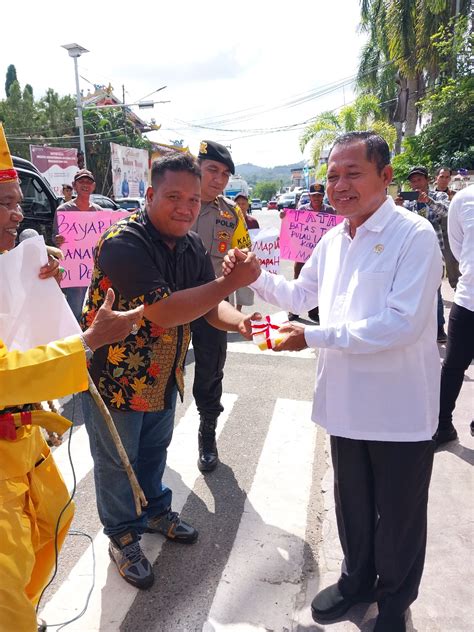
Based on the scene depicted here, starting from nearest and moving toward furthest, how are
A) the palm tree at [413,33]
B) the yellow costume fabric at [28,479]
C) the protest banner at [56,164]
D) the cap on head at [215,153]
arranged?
the yellow costume fabric at [28,479] → the cap on head at [215,153] → the palm tree at [413,33] → the protest banner at [56,164]

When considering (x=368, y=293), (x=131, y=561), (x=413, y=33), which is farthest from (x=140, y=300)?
(x=413, y=33)

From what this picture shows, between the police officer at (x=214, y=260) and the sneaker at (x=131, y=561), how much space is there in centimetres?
106

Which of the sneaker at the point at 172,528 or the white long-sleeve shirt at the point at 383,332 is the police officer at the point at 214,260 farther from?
the white long-sleeve shirt at the point at 383,332

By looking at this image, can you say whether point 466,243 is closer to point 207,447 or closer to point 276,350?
point 276,350

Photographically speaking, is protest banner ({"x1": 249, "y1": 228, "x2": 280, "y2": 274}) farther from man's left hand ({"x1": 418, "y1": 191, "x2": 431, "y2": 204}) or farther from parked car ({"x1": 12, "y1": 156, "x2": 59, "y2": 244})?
parked car ({"x1": 12, "y1": 156, "x2": 59, "y2": 244})

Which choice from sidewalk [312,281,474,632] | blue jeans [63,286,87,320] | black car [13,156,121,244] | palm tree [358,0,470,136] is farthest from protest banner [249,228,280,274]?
palm tree [358,0,470,136]

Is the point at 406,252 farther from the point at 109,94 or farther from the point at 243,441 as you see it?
the point at 109,94

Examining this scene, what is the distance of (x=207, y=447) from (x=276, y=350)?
174cm

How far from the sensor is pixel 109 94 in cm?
4434

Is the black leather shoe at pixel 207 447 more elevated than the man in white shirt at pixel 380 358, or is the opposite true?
the man in white shirt at pixel 380 358

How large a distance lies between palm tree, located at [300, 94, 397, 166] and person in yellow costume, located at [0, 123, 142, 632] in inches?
878

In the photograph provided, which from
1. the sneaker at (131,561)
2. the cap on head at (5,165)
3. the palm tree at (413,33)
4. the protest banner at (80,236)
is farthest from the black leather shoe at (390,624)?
the palm tree at (413,33)

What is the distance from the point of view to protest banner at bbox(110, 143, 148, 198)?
94.5 ft

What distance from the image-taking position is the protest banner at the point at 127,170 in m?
28.8
